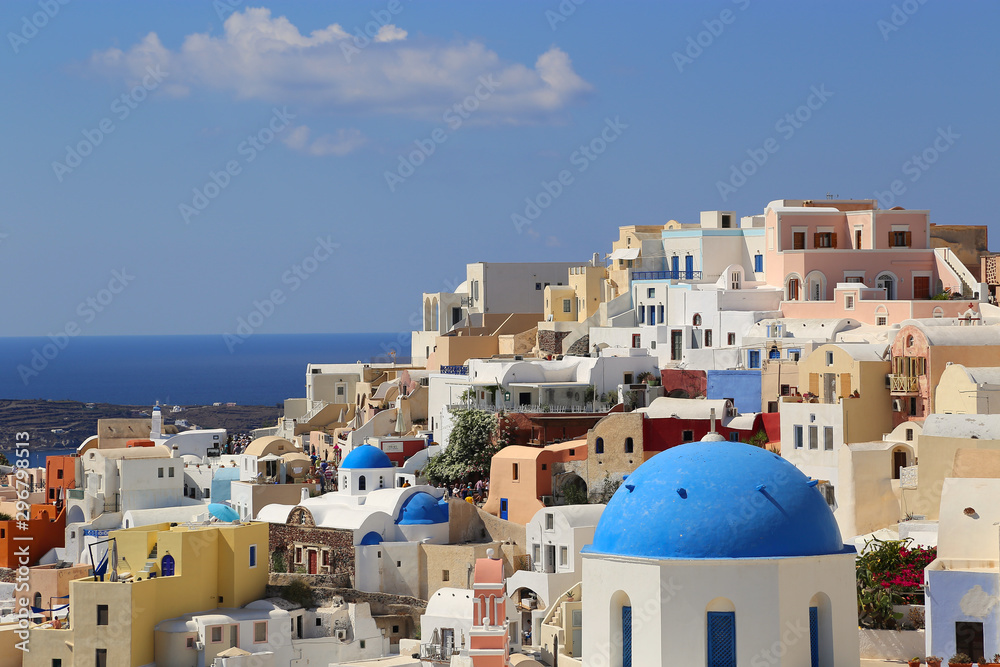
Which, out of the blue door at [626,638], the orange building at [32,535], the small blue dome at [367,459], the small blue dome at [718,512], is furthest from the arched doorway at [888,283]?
the blue door at [626,638]

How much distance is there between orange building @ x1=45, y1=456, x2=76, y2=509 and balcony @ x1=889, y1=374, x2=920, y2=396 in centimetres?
2663

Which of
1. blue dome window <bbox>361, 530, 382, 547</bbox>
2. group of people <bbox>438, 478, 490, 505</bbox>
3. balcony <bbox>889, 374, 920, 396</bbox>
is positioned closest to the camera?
balcony <bbox>889, 374, 920, 396</bbox>

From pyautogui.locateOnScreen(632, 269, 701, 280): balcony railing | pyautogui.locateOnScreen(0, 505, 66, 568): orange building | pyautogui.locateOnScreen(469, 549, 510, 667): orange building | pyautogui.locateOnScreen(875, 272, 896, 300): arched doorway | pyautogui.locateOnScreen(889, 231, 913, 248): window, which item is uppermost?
pyautogui.locateOnScreen(889, 231, 913, 248): window

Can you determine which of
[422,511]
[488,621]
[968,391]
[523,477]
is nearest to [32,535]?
[422,511]

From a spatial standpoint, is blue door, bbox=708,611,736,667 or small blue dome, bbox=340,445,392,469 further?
small blue dome, bbox=340,445,392,469

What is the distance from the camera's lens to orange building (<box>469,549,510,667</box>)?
26719 mm

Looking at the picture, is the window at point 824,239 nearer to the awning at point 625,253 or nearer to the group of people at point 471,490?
the awning at point 625,253

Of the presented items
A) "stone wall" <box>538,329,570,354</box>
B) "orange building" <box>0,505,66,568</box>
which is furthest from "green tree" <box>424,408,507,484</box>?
"orange building" <box>0,505,66,568</box>

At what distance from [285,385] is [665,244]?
485ft

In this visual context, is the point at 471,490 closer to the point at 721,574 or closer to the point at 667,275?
the point at 667,275

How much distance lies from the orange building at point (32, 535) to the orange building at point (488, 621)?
71.9 feet

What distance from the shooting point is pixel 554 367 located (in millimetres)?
46750

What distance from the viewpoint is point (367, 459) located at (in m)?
43.0

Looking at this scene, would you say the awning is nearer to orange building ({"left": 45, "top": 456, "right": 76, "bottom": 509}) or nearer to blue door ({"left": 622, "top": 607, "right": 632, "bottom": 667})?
orange building ({"left": 45, "top": 456, "right": 76, "bottom": 509})
